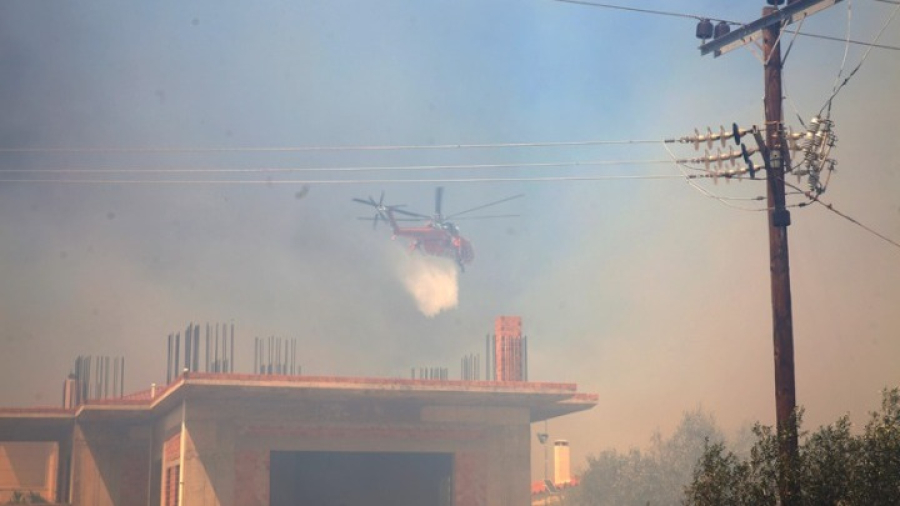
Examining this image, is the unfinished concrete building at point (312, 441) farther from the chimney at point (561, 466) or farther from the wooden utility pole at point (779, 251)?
the wooden utility pole at point (779, 251)

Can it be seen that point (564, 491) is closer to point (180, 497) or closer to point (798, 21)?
point (180, 497)

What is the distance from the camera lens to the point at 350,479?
191ft

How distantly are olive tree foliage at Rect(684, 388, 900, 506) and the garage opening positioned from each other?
121 ft

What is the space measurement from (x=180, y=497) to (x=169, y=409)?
21.6 feet

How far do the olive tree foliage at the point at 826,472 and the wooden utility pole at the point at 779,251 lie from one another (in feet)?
1.17

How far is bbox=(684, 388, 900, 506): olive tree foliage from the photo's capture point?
17.4 m

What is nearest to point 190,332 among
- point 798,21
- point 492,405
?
point 492,405

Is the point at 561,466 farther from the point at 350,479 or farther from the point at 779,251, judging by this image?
the point at 779,251

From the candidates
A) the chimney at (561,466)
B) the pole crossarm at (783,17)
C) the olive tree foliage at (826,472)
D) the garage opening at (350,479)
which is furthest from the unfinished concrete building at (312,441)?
the olive tree foliage at (826,472)

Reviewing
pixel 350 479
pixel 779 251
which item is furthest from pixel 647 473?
pixel 779 251

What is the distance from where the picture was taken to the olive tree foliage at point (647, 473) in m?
73.0

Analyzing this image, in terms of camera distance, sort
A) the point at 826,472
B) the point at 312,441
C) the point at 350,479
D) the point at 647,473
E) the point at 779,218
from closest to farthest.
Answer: the point at 826,472 → the point at 779,218 → the point at 312,441 → the point at 350,479 → the point at 647,473

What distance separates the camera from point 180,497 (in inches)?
1778

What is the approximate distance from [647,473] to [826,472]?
57987 millimetres
